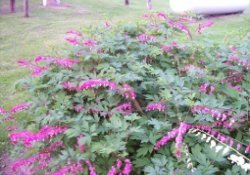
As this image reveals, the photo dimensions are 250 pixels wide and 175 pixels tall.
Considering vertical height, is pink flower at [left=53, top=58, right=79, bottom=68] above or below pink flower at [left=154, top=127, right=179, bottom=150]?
above

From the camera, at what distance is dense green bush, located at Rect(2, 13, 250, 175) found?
75.1 inches

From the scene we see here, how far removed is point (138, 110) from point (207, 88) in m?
0.47

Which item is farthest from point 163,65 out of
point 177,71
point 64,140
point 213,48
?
point 64,140

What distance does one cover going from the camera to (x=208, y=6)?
12.4 metres

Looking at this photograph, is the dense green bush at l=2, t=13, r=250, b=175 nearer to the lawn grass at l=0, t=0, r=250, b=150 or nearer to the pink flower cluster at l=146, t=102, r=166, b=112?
the pink flower cluster at l=146, t=102, r=166, b=112

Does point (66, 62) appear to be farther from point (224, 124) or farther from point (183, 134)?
point (224, 124)

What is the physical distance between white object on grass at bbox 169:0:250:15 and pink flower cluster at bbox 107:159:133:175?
10.5 metres

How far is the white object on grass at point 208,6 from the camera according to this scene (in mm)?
12320

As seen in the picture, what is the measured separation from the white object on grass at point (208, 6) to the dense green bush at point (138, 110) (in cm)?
954

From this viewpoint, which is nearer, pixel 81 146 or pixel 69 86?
pixel 81 146

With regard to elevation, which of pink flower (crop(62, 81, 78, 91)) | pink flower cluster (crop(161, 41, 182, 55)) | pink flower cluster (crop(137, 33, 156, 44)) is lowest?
pink flower (crop(62, 81, 78, 91))

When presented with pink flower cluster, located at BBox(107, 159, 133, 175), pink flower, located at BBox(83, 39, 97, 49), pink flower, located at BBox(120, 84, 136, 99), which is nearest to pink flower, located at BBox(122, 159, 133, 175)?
pink flower cluster, located at BBox(107, 159, 133, 175)

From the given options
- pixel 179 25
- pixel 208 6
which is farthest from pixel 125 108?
pixel 208 6

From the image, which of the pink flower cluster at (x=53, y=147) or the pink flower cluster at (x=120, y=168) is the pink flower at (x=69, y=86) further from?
the pink flower cluster at (x=120, y=168)
